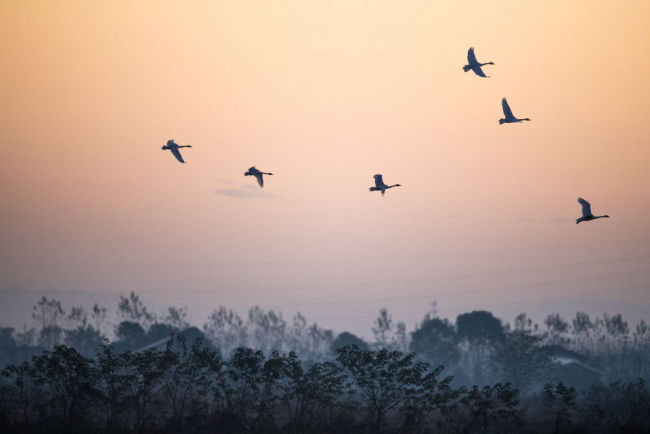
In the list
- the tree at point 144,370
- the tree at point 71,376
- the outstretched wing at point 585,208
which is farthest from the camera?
the tree at point 144,370

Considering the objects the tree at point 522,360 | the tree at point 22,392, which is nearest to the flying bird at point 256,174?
the tree at point 22,392

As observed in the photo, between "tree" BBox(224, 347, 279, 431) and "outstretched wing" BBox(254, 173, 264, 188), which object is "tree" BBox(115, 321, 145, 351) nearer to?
"tree" BBox(224, 347, 279, 431)

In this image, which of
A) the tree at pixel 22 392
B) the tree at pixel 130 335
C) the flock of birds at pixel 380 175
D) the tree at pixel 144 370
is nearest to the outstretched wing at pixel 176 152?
the flock of birds at pixel 380 175

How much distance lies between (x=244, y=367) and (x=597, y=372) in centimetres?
5301

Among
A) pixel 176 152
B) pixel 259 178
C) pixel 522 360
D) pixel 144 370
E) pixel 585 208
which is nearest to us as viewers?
pixel 585 208

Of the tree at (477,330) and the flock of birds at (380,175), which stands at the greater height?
the flock of birds at (380,175)

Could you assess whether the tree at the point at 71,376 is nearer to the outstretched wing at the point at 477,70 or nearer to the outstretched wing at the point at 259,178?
the outstretched wing at the point at 259,178

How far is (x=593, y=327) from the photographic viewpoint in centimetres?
13100

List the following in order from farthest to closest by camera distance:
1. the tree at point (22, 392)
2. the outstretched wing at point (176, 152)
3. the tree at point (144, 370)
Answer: the outstretched wing at point (176, 152) → the tree at point (144, 370) → the tree at point (22, 392)

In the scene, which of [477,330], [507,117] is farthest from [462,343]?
[507,117]

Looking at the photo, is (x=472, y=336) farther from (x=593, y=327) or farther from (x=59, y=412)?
(x=59, y=412)

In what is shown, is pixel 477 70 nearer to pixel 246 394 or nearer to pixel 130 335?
pixel 246 394

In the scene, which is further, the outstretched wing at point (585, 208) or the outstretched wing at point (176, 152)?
the outstretched wing at point (176, 152)

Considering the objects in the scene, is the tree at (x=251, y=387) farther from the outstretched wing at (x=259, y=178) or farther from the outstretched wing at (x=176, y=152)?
the outstretched wing at (x=176, y=152)
